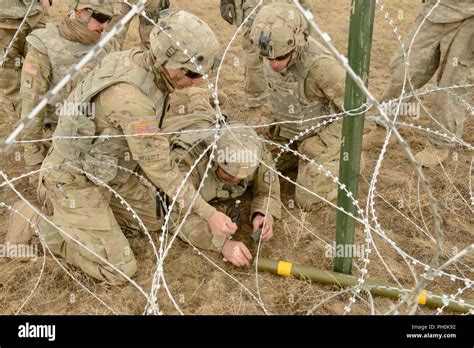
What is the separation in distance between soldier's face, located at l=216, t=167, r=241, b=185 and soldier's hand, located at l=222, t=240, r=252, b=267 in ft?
1.58

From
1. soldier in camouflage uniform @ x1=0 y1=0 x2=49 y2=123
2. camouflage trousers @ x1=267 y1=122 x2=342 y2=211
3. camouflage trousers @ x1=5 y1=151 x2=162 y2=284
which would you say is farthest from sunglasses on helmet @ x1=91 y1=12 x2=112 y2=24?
camouflage trousers @ x1=267 y1=122 x2=342 y2=211

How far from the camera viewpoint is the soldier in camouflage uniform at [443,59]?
4.48 meters

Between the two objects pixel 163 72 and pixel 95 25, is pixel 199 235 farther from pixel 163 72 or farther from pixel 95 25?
pixel 95 25

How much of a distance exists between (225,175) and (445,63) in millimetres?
2254

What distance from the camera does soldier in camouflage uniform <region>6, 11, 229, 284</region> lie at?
11.2 feet

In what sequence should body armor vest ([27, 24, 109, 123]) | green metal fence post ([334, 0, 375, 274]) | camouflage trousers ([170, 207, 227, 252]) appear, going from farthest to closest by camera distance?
body armor vest ([27, 24, 109, 123]), camouflage trousers ([170, 207, 227, 252]), green metal fence post ([334, 0, 375, 274])

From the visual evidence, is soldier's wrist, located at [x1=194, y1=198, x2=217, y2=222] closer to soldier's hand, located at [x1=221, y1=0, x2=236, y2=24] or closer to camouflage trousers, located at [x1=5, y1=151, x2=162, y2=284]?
camouflage trousers, located at [x1=5, y1=151, x2=162, y2=284]

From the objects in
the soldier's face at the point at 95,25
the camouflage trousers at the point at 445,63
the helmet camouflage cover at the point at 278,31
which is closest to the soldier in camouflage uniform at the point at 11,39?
the soldier's face at the point at 95,25

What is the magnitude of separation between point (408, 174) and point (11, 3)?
13.0ft

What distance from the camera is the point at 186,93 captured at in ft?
20.4

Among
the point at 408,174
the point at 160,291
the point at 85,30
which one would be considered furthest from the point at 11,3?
the point at 408,174

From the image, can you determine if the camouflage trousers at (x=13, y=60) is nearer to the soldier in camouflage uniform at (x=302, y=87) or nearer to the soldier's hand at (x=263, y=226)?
the soldier in camouflage uniform at (x=302, y=87)

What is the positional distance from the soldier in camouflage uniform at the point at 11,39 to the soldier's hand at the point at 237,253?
268 cm

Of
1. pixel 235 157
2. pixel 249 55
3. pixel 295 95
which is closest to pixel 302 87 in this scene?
pixel 295 95
